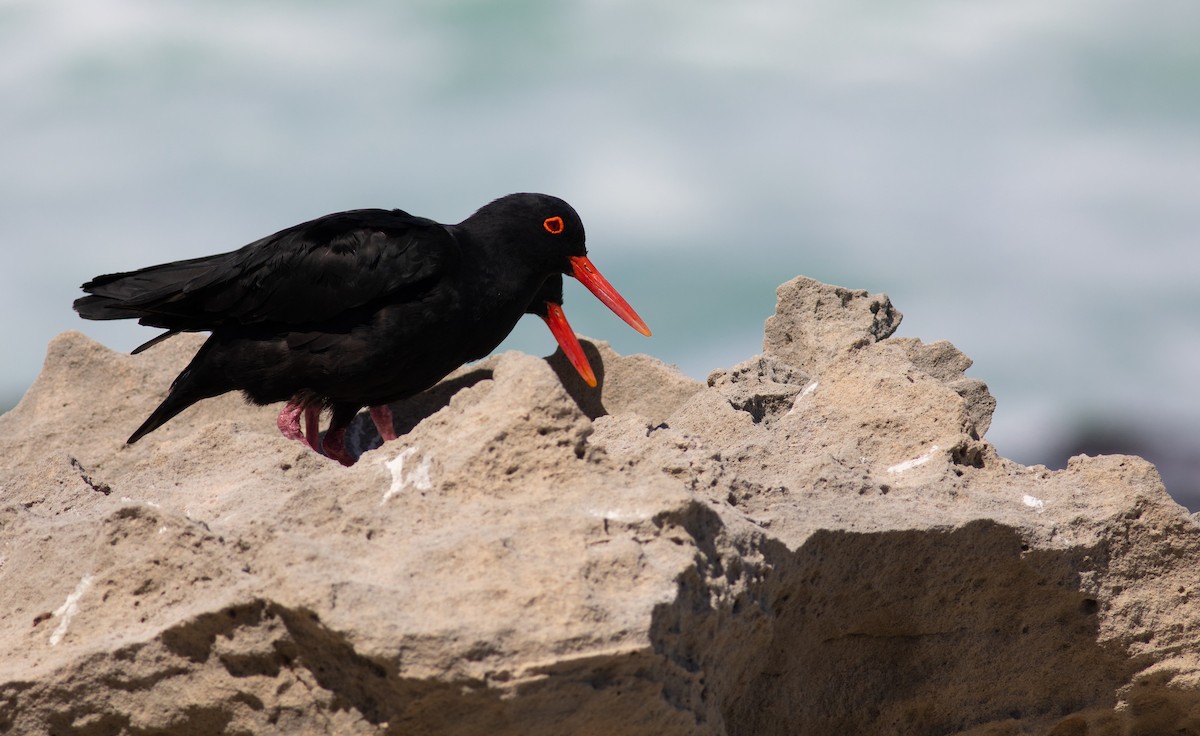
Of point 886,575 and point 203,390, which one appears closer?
point 886,575

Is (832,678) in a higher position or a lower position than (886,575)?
lower

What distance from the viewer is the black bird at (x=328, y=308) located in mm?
6578

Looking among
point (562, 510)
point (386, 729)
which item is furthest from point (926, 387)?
point (386, 729)

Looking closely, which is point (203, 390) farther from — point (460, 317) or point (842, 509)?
point (842, 509)

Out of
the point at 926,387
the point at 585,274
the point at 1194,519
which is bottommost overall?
the point at 1194,519

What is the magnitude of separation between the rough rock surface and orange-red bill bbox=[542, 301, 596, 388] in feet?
5.20

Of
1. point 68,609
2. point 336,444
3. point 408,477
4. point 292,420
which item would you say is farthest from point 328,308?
point 408,477

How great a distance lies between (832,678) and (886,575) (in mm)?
437

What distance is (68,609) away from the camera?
3885 millimetres

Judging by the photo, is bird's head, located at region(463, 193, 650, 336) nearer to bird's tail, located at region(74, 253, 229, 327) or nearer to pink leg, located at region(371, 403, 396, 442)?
pink leg, located at region(371, 403, 396, 442)

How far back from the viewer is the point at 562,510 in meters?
3.46

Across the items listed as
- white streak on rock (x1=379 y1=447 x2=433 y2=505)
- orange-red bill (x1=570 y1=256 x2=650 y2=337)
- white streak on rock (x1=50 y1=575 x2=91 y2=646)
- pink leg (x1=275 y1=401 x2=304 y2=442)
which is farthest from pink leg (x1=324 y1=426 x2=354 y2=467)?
white streak on rock (x1=379 y1=447 x2=433 y2=505)

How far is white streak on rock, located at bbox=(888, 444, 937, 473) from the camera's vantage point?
485 centimetres

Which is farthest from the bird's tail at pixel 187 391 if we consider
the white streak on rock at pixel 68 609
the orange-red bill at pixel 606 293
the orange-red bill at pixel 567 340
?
the white streak on rock at pixel 68 609
